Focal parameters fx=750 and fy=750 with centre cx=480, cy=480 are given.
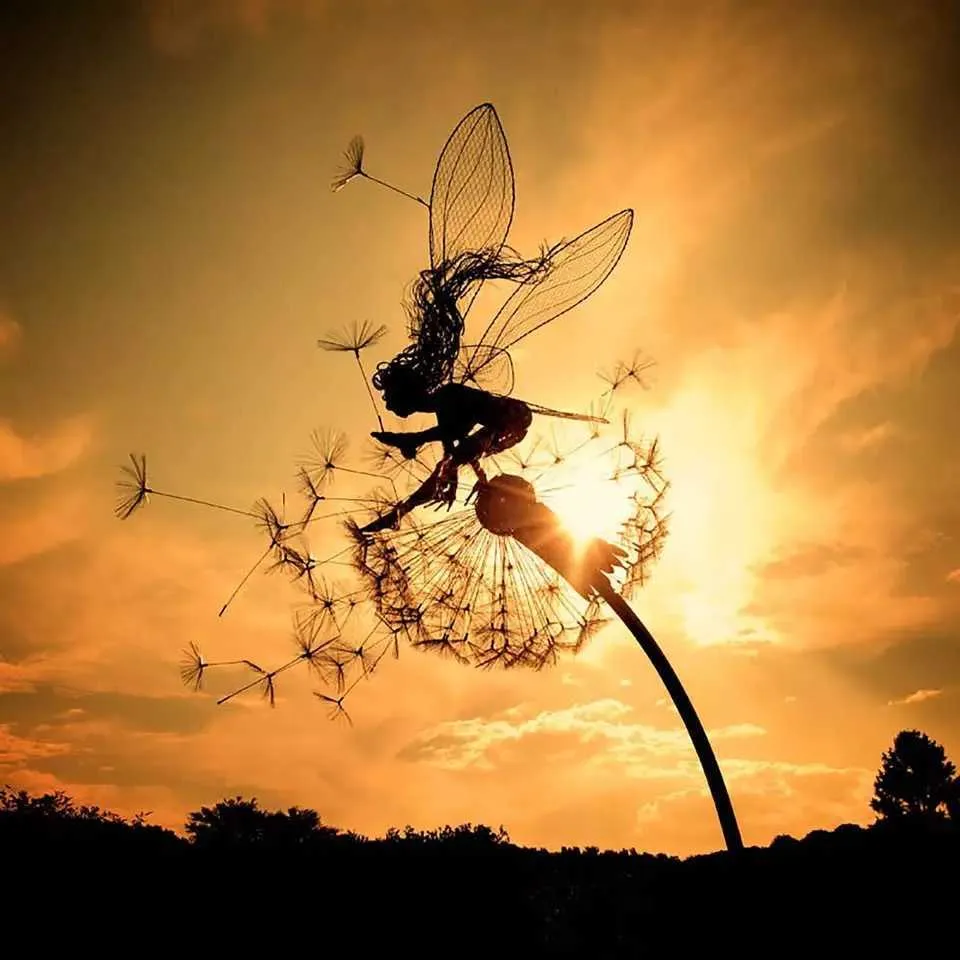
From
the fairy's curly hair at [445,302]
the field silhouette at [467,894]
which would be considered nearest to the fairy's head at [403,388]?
the fairy's curly hair at [445,302]

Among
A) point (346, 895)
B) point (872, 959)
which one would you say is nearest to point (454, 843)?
point (346, 895)

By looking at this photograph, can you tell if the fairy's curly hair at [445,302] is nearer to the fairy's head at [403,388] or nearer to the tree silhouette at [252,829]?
the fairy's head at [403,388]

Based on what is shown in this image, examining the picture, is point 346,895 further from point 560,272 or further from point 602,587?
point 560,272

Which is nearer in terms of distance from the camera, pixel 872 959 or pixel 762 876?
pixel 872 959

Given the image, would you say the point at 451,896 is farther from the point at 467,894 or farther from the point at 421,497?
the point at 421,497

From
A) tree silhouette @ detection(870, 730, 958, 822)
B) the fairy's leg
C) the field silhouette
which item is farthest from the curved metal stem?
tree silhouette @ detection(870, 730, 958, 822)

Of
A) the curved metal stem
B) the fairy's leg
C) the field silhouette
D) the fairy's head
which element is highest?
the fairy's head

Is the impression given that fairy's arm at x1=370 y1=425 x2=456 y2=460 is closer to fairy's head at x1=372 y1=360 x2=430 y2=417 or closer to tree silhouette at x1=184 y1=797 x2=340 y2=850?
fairy's head at x1=372 y1=360 x2=430 y2=417
